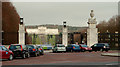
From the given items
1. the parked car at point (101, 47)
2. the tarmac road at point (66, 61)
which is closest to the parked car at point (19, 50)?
the tarmac road at point (66, 61)

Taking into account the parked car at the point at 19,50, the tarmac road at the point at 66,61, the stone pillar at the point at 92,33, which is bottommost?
the tarmac road at the point at 66,61

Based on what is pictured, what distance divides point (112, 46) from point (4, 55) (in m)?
36.2

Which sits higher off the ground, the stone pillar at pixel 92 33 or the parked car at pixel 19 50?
the stone pillar at pixel 92 33

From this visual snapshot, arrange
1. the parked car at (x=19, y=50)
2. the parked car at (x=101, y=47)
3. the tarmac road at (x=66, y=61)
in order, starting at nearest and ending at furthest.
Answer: the tarmac road at (x=66, y=61) → the parked car at (x=19, y=50) → the parked car at (x=101, y=47)

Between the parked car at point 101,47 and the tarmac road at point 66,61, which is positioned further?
the parked car at point 101,47

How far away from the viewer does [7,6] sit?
199 ft

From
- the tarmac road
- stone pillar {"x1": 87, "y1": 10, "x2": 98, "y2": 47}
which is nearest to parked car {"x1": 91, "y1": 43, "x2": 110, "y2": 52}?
stone pillar {"x1": 87, "y1": 10, "x2": 98, "y2": 47}

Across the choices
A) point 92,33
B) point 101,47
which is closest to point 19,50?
point 101,47

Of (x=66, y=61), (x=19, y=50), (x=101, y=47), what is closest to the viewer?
(x=66, y=61)

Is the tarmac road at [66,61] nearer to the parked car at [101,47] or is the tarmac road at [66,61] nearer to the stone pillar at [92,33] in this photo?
the parked car at [101,47]

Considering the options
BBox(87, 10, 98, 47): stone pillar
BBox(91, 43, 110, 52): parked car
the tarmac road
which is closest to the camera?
the tarmac road

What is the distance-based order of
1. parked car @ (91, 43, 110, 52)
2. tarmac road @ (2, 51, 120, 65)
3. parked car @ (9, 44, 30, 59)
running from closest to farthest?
tarmac road @ (2, 51, 120, 65) → parked car @ (9, 44, 30, 59) → parked car @ (91, 43, 110, 52)

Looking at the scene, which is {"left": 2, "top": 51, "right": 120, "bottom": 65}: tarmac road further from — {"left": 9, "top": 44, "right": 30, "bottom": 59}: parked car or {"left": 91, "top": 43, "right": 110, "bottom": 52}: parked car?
{"left": 91, "top": 43, "right": 110, "bottom": 52}: parked car

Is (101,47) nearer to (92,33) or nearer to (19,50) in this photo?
(92,33)
